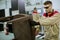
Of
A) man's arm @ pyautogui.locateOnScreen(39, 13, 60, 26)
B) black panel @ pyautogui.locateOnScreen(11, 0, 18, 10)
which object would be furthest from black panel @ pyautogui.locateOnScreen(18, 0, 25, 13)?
man's arm @ pyautogui.locateOnScreen(39, 13, 60, 26)

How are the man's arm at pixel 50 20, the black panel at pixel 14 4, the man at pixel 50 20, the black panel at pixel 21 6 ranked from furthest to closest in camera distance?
the black panel at pixel 21 6 → the black panel at pixel 14 4 → the man at pixel 50 20 → the man's arm at pixel 50 20

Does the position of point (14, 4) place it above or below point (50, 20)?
above

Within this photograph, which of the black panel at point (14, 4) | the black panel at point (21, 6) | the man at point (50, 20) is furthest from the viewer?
the black panel at point (21, 6)

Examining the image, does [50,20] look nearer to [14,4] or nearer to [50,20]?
[50,20]

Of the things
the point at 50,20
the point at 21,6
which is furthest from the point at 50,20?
the point at 21,6

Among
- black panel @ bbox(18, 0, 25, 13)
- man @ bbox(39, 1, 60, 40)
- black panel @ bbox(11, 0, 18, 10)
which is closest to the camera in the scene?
man @ bbox(39, 1, 60, 40)

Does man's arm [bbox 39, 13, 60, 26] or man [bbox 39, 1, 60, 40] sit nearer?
man's arm [bbox 39, 13, 60, 26]

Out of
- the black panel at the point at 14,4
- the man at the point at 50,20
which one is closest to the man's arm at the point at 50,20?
the man at the point at 50,20

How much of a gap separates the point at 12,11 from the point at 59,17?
2.13 m

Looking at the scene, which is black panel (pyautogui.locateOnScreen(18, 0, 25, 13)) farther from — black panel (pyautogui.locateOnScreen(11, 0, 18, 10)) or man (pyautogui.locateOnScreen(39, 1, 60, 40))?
man (pyautogui.locateOnScreen(39, 1, 60, 40))

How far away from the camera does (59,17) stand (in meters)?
1.55

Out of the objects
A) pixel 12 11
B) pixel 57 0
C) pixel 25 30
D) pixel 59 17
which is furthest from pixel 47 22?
pixel 57 0

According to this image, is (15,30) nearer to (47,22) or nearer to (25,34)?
(25,34)

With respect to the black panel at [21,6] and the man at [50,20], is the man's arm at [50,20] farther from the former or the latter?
the black panel at [21,6]
